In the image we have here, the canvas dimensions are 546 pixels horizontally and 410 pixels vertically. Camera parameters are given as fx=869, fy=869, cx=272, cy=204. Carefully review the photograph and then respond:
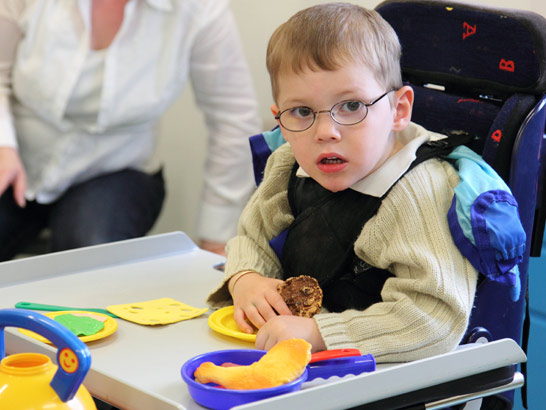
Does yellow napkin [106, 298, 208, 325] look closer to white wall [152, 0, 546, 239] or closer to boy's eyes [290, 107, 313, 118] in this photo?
boy's eyes [290, 107, 313, 118]

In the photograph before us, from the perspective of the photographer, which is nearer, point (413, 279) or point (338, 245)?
point (413, 279)

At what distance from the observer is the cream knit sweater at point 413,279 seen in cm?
98

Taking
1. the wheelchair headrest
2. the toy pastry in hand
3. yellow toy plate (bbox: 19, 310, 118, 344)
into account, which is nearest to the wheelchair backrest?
the wheelchair headrest

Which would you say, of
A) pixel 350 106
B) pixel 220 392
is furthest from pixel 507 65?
pixel 220 392

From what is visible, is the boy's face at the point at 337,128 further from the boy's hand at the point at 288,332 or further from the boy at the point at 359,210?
the boy's hand at the point at 288,332

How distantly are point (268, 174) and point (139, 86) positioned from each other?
823 millimetres

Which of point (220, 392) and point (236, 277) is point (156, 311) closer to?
point (236, 277)

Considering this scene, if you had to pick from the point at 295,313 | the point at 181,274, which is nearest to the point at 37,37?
the point at 181,274

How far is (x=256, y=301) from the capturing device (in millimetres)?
1098

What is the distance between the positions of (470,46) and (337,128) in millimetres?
305

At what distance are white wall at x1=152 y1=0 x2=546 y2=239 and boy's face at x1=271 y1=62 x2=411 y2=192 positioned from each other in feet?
5.02

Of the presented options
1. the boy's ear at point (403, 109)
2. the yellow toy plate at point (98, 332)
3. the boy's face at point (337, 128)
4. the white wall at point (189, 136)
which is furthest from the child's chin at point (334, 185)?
the white wall at point (189, 136)

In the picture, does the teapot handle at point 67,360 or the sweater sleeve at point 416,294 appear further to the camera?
the sweater sleeve at point 416,294

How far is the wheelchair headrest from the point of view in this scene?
1.16m
